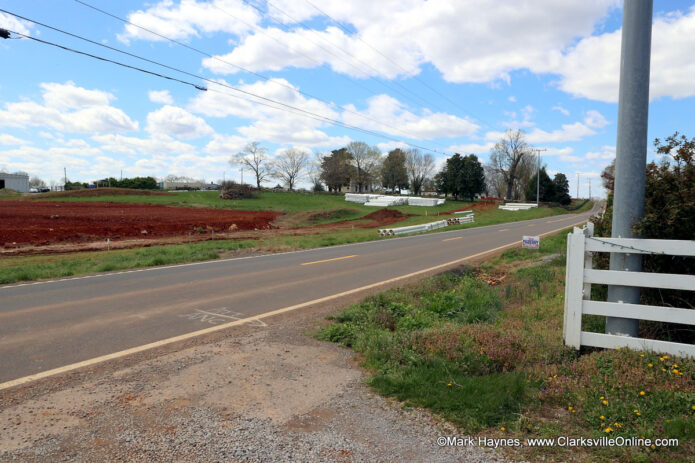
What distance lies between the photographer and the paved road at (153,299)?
6344 millimetres

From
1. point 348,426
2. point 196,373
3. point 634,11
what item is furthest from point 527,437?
point 634,11

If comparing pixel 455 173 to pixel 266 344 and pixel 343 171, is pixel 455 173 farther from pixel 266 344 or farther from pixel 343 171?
pixel 266 344

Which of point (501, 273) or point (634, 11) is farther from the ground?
point (634, 11)

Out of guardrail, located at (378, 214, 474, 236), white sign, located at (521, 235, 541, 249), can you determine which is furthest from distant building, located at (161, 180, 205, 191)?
white sign, located at (521, 235, 541, 249)

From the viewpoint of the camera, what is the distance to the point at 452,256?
17.0 metres

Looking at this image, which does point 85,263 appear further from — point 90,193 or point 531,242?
point 90,193

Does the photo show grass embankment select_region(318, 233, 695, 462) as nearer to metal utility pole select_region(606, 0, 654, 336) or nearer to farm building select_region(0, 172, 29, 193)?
metal utility pole select_region(606, 0, 654, 336)

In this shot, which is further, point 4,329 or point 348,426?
point 4,329

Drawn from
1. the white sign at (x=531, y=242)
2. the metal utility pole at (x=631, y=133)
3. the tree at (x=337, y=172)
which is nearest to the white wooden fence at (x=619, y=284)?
the metal utility pole at (x=631, y=133)

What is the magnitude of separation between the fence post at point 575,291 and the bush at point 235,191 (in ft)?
212

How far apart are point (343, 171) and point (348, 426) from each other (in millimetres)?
102083

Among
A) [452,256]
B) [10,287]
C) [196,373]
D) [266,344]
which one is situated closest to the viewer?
[196,373]

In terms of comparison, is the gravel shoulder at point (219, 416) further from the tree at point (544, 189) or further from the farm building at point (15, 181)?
the farm building at point (15, 181)

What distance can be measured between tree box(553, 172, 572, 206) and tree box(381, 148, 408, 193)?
3424cm
